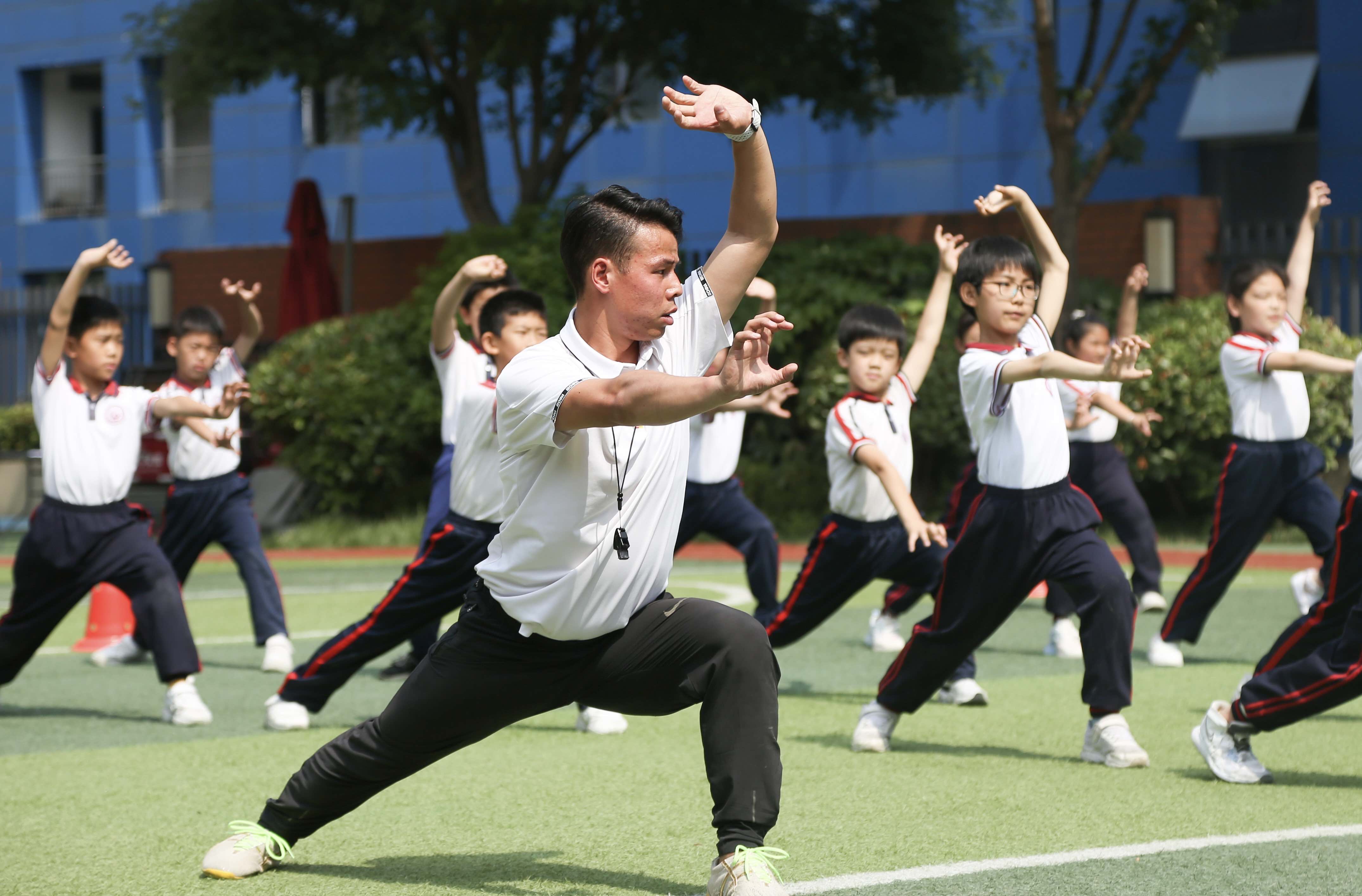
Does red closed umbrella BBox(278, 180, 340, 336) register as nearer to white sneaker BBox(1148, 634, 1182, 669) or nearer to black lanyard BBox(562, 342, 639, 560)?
white sneaker BBox(1148, 634, 1182, 669)

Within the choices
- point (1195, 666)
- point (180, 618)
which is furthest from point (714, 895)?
point (1195, 666)

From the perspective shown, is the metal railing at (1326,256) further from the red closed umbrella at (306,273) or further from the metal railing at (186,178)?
the metal railing at (186,178)

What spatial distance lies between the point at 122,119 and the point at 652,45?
14.9m

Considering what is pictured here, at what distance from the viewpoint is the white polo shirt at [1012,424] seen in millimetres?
6102

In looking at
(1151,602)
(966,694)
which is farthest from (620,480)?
(1151,602)

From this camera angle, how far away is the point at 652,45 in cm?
1827

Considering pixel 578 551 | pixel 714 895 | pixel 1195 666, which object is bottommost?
pixel 1195 666

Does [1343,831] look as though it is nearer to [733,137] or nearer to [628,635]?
[628,635]

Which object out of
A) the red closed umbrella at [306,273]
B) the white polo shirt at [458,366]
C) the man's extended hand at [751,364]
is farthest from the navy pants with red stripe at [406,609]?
the red closed umbrella at [306,273]

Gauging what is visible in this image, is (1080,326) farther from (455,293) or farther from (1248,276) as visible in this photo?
(455,293)

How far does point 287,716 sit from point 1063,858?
11.9ft

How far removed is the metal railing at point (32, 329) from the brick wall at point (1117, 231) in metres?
9.86

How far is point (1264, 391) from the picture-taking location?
329 inches

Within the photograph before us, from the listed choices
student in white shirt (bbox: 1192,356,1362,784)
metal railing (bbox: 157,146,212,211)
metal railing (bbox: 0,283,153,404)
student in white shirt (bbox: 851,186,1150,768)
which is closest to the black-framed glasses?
student in white shirt (bbox: 851,186,1150,768)
